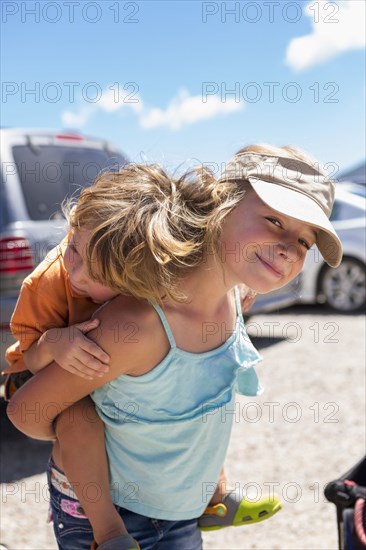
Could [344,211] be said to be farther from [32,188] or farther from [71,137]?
[32,188]

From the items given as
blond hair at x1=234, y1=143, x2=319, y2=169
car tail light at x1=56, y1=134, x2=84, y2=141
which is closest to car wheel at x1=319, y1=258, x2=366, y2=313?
car tail light at x1=56, y1=134, x2=84, y2=141

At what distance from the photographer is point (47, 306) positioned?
1800mm

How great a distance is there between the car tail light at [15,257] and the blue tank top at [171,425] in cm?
258

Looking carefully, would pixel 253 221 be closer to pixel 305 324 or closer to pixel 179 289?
pixel 179 289

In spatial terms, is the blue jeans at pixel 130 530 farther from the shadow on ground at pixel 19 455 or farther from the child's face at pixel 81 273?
the shadow on ground at pixel 19 455

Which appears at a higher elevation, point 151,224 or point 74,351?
point 151,224

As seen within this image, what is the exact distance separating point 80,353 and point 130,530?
0.51 meters

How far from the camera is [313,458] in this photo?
4027 millimetres

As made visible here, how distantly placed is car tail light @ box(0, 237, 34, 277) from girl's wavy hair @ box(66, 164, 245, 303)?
98.9 inches

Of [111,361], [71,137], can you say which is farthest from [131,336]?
[71,137]

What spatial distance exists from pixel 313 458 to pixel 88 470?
8.68ft

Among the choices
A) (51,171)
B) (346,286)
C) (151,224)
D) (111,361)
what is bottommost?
(346,286)

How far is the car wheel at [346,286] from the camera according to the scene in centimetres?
852

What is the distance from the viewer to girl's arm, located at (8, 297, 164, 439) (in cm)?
156
